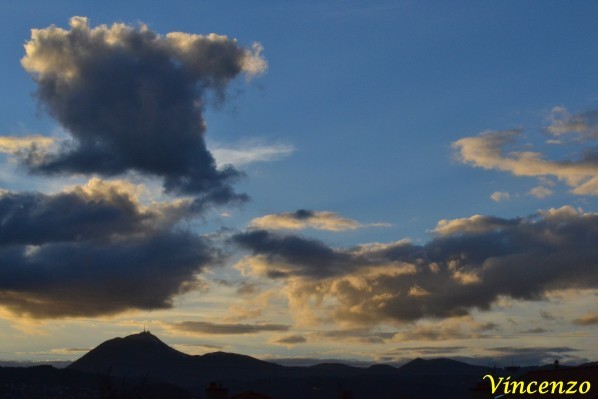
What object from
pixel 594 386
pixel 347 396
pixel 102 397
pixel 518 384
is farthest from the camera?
pixel 102 397

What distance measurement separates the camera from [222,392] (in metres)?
89.0

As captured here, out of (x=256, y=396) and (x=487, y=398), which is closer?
(x=487, y=398)

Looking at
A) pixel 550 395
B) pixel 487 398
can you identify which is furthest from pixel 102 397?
pixel 550 395

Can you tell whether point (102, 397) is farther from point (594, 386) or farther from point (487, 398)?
point (594, 386)

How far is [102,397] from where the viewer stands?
11038 centimetres

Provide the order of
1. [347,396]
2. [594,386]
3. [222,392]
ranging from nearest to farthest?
[594,386] → [222,392] → [347,396]

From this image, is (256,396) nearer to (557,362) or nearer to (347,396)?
(347,396)

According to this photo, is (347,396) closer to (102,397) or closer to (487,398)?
(487,398)

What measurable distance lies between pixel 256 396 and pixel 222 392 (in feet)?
12.1

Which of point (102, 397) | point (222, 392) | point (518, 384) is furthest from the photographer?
point (102, 397)

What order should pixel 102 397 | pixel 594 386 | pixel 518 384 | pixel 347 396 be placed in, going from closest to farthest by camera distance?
pixel 594 386, pixel 518 384, pixel 347 396, pixel 102 397

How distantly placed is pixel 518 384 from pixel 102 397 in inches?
2034

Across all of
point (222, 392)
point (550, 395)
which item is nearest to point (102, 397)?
point (222, 392)

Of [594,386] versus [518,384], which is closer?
[594,386]
